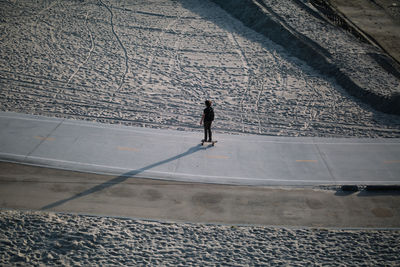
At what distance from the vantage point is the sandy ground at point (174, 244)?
8.12 m

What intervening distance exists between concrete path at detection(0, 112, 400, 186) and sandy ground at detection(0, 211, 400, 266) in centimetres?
178

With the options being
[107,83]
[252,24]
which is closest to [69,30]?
[107,83]

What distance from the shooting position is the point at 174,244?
8516mm

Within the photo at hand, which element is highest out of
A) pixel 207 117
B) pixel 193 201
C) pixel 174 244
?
pixel 207 117

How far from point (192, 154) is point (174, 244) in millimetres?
3366

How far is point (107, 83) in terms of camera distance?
14992 millimetres

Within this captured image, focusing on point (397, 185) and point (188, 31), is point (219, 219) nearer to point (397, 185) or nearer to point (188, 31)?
point (397, 185)

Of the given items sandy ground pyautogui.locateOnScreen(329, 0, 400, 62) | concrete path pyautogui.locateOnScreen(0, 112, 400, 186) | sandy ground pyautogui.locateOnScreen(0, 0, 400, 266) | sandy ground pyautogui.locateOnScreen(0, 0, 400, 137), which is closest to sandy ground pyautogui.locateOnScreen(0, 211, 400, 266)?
sandy ground pyautogui.locateOnScreen(0, 0, 400, 266)

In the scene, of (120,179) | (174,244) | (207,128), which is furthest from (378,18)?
(174,244)

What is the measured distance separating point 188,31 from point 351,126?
9359mm

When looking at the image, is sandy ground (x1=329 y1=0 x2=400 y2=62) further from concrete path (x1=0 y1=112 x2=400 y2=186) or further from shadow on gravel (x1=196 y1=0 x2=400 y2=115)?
concrete path (x1=0 y1=112 x2=400 y2=186)

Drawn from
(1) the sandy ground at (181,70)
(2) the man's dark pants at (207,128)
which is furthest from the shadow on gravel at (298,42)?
(2) the man's dark pants at (207,128)

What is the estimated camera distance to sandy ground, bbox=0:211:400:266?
812 centimetres

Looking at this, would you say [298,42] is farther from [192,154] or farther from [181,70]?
[192,154]
